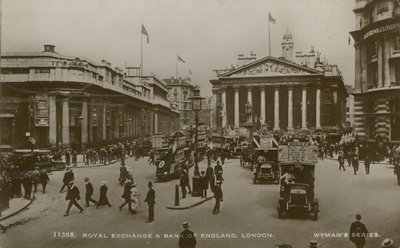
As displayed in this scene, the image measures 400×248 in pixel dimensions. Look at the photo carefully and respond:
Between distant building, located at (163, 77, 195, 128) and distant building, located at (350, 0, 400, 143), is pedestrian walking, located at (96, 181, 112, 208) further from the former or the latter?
distant building, located at (163, 77, 195, 128)

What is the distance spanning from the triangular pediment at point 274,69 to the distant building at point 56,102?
36454 millimetres

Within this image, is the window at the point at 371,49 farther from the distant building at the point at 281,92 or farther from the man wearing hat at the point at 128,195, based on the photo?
the distant building at the point at 281,92

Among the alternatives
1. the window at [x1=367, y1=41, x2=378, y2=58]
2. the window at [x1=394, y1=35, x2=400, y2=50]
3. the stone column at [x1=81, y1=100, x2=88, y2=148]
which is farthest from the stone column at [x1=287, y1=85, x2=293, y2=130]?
the stone column at [x1=81, y1=100, x2=88, y2=148]

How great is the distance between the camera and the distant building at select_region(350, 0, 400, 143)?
90.7ft

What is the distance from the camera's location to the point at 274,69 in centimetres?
7106

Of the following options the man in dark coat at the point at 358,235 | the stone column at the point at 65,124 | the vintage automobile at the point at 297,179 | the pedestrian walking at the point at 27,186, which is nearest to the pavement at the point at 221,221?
the vintage automobile at the point at 297,179

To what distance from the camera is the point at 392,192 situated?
1772cm

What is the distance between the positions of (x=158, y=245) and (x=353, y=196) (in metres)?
9.23

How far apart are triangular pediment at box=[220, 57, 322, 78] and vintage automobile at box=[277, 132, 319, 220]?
184 feet

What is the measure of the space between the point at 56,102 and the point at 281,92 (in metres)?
51.9

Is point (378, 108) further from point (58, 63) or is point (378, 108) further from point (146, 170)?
point (58, 63)

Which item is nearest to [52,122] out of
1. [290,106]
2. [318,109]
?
[290,106]

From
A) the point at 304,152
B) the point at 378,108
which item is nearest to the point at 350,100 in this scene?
the point at 378,108

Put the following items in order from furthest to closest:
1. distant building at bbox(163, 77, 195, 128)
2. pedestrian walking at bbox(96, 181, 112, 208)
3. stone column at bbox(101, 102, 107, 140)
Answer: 1. distant building at bbox(163, 77, 195, 128)
2. stone column at bbox(101, 102, 107, 140)
3. pedestrian walking at bbox(96, 181, 112, 208)
